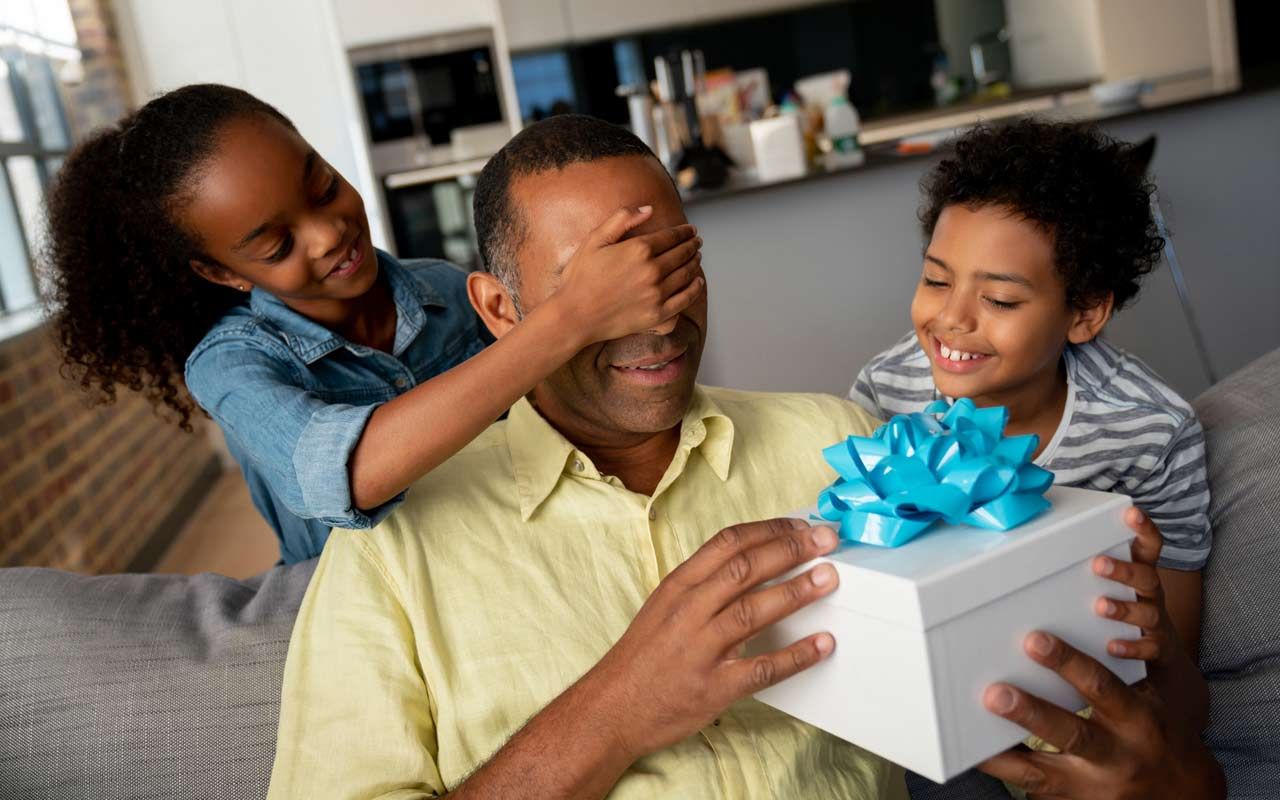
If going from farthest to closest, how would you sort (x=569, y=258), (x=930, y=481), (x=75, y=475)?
1. (x=75, y=475)
2. (x=569, y=258)
3. (x=930, y=481)

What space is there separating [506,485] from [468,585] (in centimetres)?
14

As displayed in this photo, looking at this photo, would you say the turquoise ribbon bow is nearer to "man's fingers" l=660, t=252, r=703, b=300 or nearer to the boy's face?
"man's fingers" l=660, t=252, r=703, b=300

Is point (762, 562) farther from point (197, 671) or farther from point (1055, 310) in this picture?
point (1055, 310)

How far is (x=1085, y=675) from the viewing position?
3.03 feet

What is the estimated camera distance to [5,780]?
134 cm

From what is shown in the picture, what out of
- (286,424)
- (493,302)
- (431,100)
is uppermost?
(431,100)

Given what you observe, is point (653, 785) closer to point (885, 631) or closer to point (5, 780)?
point (885, 631)

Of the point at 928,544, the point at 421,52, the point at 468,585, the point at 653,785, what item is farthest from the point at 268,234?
the point at 421,52

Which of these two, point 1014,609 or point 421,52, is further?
point 421,52

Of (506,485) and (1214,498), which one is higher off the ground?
(506,485)

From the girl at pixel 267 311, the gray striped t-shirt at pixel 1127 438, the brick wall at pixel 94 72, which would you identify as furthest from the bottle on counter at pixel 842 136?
the brick wall at pixel 94 72

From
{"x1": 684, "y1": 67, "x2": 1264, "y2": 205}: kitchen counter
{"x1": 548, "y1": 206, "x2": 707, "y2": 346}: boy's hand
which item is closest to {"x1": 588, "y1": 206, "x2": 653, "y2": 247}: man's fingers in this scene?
{"x1": 548, "y1": 206, "x2": 707, "y2": 346}: boy's hand

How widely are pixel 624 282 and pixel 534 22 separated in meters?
5.53

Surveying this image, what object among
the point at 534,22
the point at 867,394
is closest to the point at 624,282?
the point at 867,394
